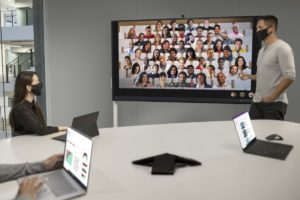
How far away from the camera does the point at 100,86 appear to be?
473cm

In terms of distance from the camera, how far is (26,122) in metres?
2.51

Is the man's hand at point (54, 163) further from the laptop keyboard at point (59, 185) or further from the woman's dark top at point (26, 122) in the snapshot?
the woman's dark top at point (26, 122)

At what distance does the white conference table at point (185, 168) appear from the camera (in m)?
1.48

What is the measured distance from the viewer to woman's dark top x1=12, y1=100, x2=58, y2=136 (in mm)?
2496

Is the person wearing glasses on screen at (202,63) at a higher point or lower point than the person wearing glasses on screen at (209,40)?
lower

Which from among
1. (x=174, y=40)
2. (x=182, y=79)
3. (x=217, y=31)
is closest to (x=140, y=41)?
(x=174, y=40)

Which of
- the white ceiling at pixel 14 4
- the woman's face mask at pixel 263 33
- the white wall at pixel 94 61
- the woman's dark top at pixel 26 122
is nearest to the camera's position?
the woman's dark top at pixel 26 122

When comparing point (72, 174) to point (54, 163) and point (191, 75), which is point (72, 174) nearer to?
point (54, 163)

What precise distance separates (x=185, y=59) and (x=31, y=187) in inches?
117

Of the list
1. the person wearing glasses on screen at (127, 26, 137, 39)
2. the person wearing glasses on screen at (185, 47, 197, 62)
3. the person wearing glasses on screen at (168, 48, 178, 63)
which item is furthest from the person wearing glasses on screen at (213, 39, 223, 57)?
the person wearing glasses on screen at (127, 26, 137, 39)

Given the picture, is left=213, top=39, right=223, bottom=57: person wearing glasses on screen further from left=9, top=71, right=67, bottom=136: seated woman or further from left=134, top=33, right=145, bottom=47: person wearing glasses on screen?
left=9, top=71, right=67, bottom=136: seated woman

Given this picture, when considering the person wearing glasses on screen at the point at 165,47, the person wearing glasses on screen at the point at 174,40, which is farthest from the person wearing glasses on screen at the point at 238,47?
the person wearing glasses on screen at the point at 165,47

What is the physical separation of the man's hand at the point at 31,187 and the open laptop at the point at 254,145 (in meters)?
1.22

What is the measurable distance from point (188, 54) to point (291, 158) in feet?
7.61
